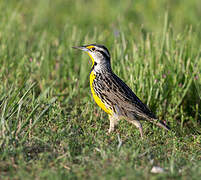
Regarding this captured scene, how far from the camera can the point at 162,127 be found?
5.36 m

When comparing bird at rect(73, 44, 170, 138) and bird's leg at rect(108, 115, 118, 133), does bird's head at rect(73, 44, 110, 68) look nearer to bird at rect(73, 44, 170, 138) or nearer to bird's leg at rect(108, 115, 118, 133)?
bird at rect(73, 44, 170, 138)

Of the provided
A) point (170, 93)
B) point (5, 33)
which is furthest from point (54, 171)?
point (5, 33)

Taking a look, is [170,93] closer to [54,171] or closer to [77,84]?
[77,84]

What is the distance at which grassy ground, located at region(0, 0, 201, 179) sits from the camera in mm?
3877

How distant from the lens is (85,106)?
597 cm

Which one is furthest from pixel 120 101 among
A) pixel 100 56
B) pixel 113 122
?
pixel 100 56

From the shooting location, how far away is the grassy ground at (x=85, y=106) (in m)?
3.88

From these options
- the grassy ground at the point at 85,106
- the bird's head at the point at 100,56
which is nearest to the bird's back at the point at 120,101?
the grassy ground at the point at 85,106

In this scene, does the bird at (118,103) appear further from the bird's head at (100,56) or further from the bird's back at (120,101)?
the bird's head at (100,56)

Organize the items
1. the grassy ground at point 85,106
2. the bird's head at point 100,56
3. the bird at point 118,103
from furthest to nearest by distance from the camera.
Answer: the bird's head at point 100,56, the bird at point 118,103, the grassy ground at point 85,106

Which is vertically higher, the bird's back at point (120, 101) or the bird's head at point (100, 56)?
the bird's head at point (100, 56)

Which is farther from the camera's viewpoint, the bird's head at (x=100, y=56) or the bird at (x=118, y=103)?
the bird's head at (x=100, y=56)

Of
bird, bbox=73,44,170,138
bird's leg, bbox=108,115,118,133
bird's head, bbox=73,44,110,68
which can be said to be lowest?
bird's leg, bbox=108,115,118,133

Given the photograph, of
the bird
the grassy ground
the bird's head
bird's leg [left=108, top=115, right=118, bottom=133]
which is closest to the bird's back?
the bird
